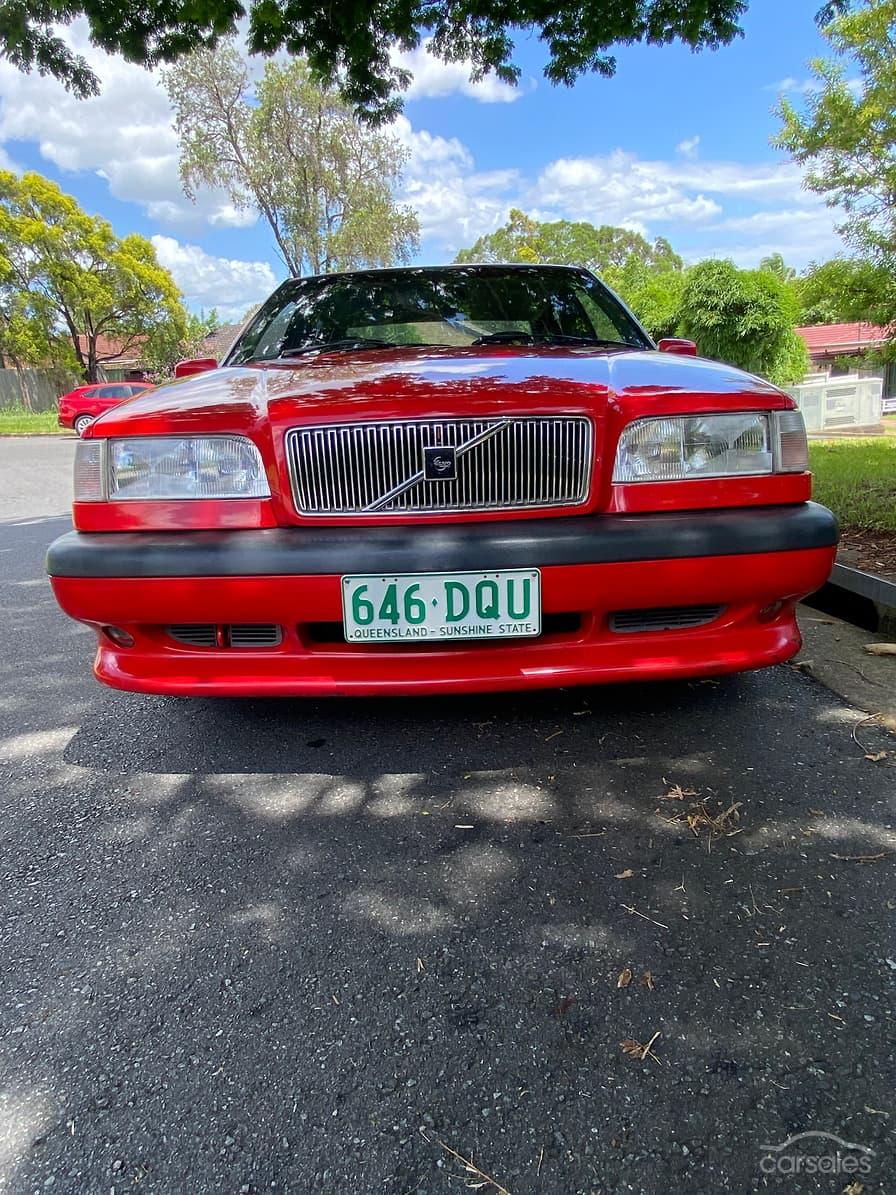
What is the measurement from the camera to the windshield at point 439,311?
279cm

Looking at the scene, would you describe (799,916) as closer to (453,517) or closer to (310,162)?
(453,517)

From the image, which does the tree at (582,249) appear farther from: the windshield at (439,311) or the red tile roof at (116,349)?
the windshield at (439,311)

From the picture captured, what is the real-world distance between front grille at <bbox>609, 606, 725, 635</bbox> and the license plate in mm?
255

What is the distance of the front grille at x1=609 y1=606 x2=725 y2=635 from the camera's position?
1.89 m

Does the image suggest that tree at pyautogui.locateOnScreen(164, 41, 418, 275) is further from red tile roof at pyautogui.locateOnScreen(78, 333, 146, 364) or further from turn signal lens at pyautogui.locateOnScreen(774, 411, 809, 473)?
turn signal lens at pyautogui.locateOnScreen(774, 411, 809, 473)

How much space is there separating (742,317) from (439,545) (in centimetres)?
Answer: 1374

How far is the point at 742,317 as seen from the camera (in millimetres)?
13297

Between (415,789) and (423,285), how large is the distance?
2.18m

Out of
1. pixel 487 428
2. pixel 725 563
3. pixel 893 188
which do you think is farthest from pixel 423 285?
pixel 893 188

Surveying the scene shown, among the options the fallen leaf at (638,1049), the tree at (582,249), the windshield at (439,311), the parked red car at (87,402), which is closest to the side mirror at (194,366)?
the windshield at (439,311)

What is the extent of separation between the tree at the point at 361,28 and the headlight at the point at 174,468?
170 inches

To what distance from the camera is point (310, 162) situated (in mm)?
23859

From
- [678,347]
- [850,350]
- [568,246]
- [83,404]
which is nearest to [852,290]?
[850,350]

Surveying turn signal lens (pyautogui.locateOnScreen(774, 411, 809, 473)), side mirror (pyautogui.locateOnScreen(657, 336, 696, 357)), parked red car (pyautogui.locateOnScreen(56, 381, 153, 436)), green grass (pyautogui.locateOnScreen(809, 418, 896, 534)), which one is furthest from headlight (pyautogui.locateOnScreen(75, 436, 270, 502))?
parked red car (pyautogui.locateOnScreen(56, 381, 153, 436))
